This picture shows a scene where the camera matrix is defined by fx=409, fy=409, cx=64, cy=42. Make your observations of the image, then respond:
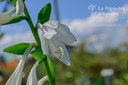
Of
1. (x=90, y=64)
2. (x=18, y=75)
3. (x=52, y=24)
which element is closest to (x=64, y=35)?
(x=52, y=24)

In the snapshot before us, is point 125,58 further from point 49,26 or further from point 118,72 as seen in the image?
point 49,26

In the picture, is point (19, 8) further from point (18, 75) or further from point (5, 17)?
point (18, 75)

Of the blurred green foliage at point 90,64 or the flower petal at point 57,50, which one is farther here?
the blurred green foliage at point 90,64

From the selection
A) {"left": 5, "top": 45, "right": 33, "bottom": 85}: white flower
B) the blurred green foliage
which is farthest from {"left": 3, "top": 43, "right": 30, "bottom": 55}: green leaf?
the blurred green foliage

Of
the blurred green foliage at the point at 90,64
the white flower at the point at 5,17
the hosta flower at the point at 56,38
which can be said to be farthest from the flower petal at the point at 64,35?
the blurred green foliage at the point at 90,64

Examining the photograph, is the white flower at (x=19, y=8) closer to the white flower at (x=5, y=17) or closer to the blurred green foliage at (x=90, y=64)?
the white flower at (x=5, y=17)
